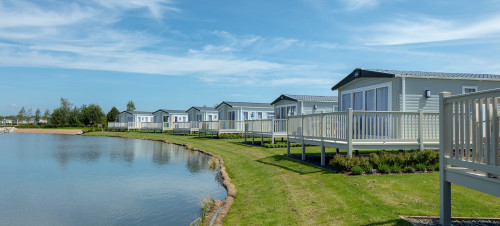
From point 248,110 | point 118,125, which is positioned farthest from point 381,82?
point 118,125

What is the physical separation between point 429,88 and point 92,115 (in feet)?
217

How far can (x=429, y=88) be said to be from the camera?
43.7 feet

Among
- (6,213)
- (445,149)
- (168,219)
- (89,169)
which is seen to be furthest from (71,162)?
(445,149)

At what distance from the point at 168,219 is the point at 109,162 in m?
10.9

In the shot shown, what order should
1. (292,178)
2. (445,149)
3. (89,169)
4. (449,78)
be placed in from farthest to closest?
(89,169) → (449,78) → (292,178) → (445,149)

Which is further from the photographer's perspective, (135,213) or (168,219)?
(135,213)

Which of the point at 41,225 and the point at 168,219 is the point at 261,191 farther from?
the point at 41,225

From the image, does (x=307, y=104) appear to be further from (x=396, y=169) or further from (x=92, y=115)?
(x=92, y=115)

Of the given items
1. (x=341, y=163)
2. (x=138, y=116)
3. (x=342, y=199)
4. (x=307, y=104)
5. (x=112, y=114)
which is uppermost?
(x=112, y=114)

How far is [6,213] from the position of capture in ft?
27.2

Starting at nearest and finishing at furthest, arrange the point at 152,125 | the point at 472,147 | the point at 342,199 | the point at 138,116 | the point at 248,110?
1. the point at 472,147
2. the point at 342,199
3. the point at 248,110
4. the point at 152,125
5. the point at 138,116

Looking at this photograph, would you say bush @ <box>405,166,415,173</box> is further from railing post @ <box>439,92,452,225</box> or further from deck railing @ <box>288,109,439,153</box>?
railing post @ <box>439,92,452,225</box>

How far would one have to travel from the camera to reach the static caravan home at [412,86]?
42.4 ft

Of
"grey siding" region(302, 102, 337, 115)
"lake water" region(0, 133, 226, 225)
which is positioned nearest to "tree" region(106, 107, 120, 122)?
"lake water" region(0, 133, 226, 225)
